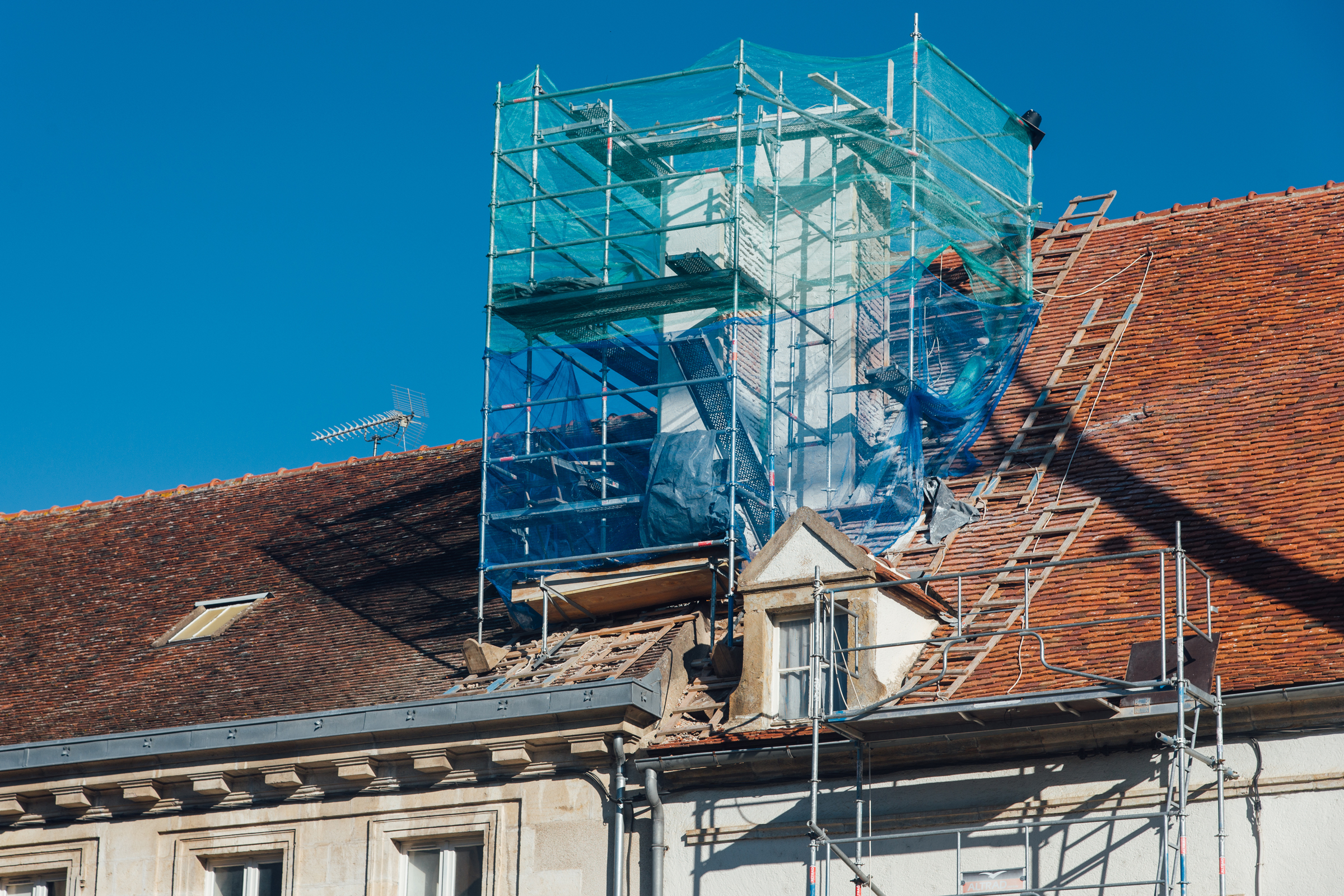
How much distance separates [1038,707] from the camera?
542 inches

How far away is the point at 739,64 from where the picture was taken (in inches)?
733

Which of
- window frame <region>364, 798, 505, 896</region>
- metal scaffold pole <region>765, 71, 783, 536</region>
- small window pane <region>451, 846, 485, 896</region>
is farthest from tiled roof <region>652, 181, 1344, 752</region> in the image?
small window pane <region>451, 846, 485, 896</region>

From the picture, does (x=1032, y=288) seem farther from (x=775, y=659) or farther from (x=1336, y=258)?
(x=775, y=659)

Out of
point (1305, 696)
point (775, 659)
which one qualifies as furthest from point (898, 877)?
point (1305, 696)

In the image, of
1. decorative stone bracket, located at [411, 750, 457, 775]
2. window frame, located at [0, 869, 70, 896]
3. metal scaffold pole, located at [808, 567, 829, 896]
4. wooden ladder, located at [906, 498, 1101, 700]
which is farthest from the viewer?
window frame, located at [0, 869, 70, 896]

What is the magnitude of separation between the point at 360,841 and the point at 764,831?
3657 millimetres

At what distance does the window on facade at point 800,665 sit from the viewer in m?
15.6

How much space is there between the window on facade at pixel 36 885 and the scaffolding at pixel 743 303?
454 centimetres

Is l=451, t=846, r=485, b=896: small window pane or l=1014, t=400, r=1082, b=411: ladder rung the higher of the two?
l=1014, t=400, r=1082, b=411: ladder rung

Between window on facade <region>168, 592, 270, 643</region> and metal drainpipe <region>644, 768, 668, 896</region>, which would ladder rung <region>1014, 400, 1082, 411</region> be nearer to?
metal drainpipe <region>644, 768, 668, 896</region>

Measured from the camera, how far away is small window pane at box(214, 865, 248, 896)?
1736cm

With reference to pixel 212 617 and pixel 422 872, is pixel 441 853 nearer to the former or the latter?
pixel 422 872

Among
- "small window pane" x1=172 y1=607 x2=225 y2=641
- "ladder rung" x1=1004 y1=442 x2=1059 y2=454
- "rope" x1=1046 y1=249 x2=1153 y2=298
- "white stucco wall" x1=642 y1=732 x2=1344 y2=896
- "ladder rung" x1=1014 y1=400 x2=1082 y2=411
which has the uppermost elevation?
"rope" x1=1046 y1=249 x2=1153 y2=298

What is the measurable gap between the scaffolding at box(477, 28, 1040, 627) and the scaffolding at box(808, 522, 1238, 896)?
229 cm
